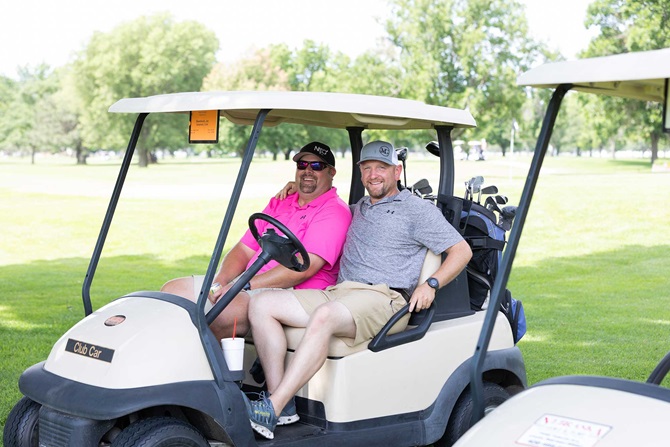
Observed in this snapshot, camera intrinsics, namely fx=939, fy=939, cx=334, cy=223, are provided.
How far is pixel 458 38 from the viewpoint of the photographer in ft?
148

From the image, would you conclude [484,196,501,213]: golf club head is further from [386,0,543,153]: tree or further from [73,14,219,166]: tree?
[73,14,219,166]: tree

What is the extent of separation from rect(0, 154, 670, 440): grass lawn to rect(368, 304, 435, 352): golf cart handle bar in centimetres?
216

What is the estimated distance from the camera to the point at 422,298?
406cm

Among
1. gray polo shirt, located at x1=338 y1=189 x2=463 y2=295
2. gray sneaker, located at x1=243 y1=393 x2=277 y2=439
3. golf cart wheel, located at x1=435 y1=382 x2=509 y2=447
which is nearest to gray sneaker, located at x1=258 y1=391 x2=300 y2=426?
gray sneaker, located at x1=243 y1=393 x2=277 y2=439

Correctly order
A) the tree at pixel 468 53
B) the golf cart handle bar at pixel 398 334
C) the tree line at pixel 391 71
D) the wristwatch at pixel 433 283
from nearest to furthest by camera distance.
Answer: the golf cart handle bar at pixel 398 334, the wristwatch at pixel 433 283, the tree line at pixel 391 71, the tree at pixel 468 53

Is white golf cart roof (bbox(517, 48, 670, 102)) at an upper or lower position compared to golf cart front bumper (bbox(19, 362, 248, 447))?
upper

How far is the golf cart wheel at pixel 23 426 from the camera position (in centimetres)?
391

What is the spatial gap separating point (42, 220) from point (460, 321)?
16.3 m

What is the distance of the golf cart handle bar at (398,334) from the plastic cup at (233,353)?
598mm

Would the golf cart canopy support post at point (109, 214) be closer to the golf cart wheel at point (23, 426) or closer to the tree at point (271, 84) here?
the golf cart wheel at point (23, 426)

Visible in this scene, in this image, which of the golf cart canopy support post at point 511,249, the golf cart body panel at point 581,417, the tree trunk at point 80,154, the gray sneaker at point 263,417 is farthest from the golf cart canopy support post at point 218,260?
the tree trunk at point 80,154

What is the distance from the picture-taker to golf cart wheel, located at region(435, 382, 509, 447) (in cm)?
423

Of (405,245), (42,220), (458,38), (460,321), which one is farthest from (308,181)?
(458,38)

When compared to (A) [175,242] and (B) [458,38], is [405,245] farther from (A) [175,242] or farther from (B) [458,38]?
(B) [458,38]
